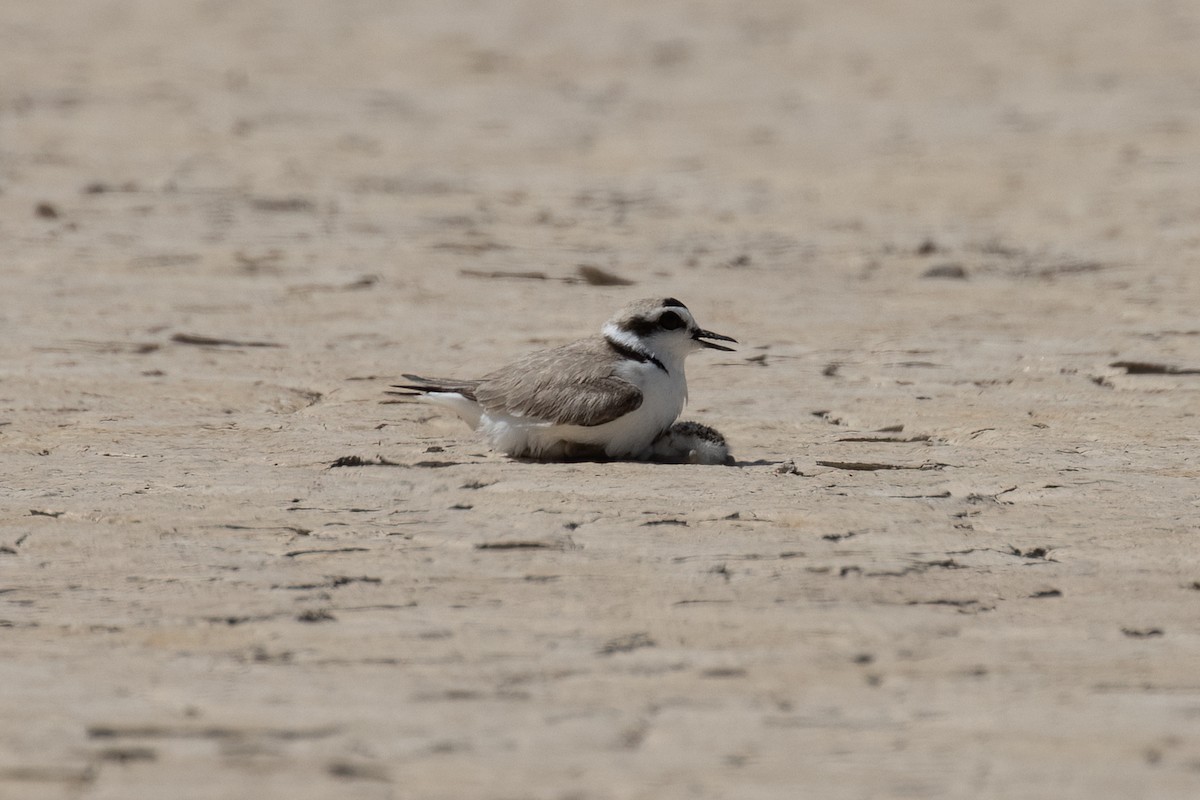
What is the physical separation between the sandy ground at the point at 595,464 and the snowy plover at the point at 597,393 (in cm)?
15

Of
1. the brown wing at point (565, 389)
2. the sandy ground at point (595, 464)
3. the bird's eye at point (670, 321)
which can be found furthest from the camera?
the bird's eye at point (670, 321)

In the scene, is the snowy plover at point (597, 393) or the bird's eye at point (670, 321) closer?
the snowy plover at point (597, 393)

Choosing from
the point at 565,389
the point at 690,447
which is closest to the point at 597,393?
the point at 565,389

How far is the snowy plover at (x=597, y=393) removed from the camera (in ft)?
20.9

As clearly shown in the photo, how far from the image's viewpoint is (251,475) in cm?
627

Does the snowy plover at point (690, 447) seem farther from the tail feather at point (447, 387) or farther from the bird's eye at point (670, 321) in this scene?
the tail feather at point (447, 387)

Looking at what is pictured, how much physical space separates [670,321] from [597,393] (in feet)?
1.67

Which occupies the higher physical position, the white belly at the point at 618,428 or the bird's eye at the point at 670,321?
the bird's eye at the point at 670,321

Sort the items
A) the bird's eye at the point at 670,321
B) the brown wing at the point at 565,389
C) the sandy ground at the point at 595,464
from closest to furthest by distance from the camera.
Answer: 1. the sandy ground at the point at 595,464
2. the brown wing at the point at 565,389
3. the bird's eye at the point at 670,321

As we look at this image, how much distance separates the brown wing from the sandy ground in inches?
8.6

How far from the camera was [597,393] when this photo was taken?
6.34 metres

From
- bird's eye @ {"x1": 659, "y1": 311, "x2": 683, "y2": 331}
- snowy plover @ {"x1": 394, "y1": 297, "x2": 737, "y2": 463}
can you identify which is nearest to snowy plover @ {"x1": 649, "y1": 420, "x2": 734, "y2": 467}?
snowy plover @ {"x1": 394, "y1": 297, "x2": 737, "y2": 463}

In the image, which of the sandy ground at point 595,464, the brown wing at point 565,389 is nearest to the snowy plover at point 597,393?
the brown wing at point 565,389

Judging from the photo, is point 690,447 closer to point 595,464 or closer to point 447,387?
point 595,464
